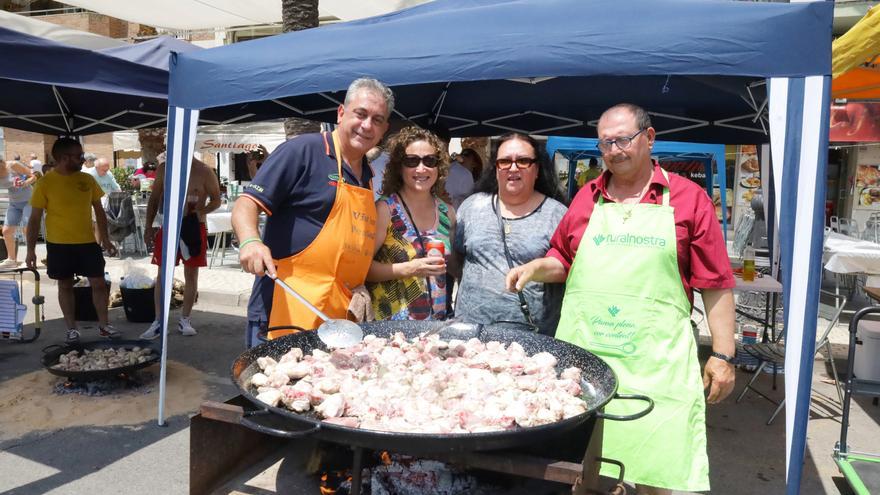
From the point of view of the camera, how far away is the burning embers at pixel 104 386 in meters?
4.27

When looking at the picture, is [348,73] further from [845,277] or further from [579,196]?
[845,277]

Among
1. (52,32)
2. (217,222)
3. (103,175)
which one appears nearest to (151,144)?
(103,175)

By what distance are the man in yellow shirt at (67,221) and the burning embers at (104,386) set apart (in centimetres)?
Answer: 104

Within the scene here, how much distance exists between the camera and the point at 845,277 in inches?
305

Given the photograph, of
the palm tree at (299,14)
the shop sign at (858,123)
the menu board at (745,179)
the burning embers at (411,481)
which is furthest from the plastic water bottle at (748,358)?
the menu board at (745,179)

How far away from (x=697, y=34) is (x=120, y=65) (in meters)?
3.74

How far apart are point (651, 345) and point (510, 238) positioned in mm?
776

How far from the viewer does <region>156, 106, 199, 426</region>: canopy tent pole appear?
3377mm

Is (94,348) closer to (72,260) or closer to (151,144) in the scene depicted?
(72,260)

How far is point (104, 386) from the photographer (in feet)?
14.1

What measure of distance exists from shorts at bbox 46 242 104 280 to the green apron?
505cm

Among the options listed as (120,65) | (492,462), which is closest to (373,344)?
(492,462)

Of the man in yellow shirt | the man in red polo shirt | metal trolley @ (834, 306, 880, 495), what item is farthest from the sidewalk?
metal trolley @ (834, 306, 880, 495)

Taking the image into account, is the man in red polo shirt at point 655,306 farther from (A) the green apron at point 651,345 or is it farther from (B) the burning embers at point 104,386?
(B) the burning embers at point 104,386
